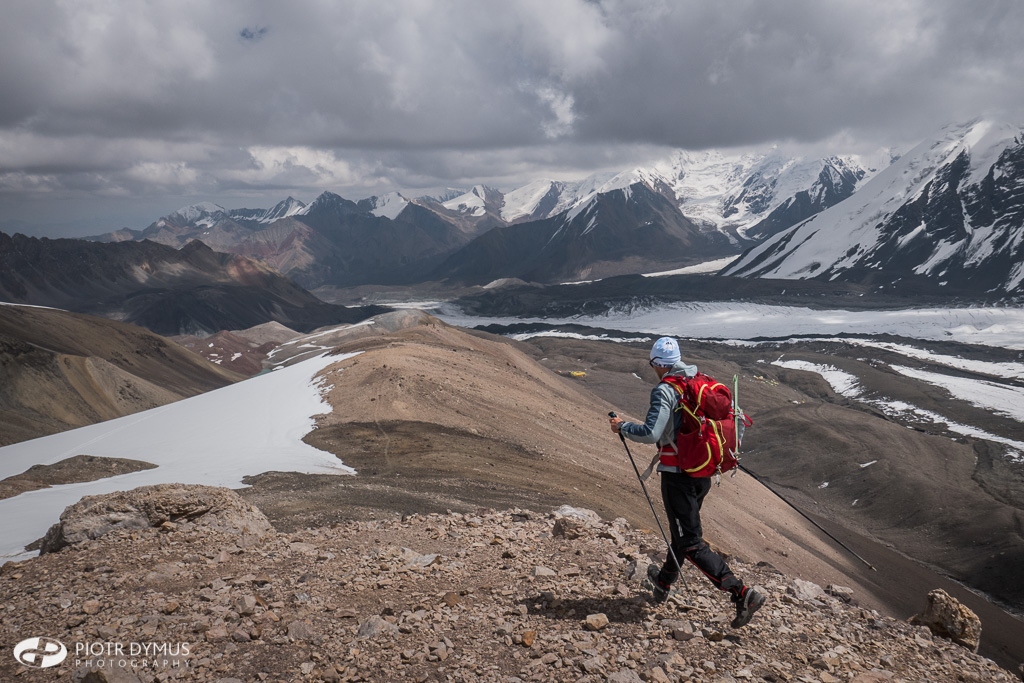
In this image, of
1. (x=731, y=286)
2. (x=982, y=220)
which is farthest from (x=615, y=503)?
(x=982, y=220)

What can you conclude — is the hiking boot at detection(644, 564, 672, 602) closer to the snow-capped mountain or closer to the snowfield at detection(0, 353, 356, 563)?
the snowfield at detection(0, 353, 356, 563)

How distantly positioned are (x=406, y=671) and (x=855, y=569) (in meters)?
20.9

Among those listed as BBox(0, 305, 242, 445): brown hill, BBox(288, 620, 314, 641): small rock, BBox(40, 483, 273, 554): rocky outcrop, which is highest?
BBox(40, 483, 273, 554): rocky outcrop

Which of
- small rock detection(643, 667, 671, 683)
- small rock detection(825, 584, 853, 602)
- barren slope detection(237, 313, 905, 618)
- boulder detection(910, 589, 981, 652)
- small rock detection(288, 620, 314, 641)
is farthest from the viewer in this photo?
barren slope detection(237, 313, 905, 618)

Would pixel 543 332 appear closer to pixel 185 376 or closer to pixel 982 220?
pixel 185 376

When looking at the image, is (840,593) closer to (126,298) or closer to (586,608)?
(586,608)

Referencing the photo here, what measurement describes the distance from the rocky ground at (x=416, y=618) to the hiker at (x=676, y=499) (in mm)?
305

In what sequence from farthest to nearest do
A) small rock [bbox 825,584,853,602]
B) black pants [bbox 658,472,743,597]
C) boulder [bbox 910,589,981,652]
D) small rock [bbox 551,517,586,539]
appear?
1. small rock [bbox 825,584,853,602]
2. small rock [bbox 551,517,586,539]
3. boulder [bbox 910,589,981,652]
4. black pants [bbox 658,472,743,597]

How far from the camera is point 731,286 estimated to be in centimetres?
18912

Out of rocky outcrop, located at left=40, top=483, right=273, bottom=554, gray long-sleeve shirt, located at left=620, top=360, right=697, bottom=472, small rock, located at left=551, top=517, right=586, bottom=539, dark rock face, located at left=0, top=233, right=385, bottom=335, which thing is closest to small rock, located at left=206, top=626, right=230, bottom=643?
rocky outcrop, located at left=40, top=483, right=273, bottom=554

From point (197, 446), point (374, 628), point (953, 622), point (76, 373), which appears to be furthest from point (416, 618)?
point (76, 373)

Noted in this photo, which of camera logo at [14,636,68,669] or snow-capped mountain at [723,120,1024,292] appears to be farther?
snow-capped mountain at [723,120,1024,292]

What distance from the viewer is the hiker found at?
6.48m

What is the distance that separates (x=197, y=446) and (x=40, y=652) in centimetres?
1370
